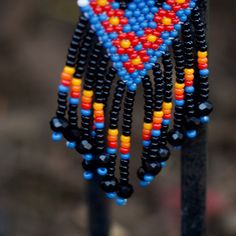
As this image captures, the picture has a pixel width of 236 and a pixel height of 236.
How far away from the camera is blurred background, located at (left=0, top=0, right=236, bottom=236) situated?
6.76 feet

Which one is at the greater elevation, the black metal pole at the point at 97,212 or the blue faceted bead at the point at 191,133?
the blue faceted bead at the point at 191,133

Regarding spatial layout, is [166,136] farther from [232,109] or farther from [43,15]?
[43,15]

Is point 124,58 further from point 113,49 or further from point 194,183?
point 194,183

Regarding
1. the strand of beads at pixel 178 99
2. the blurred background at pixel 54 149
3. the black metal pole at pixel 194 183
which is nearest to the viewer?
the strand of beads at pixel 178 99

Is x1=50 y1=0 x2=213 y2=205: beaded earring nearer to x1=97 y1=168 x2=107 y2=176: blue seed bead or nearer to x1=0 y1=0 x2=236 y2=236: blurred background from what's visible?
x1=97 y1=168 x2=107 y2=176: blue seed bead

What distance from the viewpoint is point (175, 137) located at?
1.17 metres

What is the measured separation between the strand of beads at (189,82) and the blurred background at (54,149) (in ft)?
2.56

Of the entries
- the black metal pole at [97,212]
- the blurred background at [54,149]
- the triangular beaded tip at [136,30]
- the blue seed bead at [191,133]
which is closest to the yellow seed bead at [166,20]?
the triangular beaded tip at [136,30]

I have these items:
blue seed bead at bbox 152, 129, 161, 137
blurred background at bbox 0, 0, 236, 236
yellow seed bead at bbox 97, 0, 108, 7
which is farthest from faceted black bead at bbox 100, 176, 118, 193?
blurred background at bbox 0, 0, 236, 236

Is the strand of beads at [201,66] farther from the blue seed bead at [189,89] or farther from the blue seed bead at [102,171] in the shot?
the blue seed bead at [102,171]

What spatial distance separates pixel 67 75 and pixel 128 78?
4.6 inches

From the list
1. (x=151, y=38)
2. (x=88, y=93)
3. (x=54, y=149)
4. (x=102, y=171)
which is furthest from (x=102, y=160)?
(x=54, y=149)

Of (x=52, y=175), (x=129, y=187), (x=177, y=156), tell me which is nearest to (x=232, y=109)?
(x=177, y=156)

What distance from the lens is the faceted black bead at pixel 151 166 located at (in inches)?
46.0
